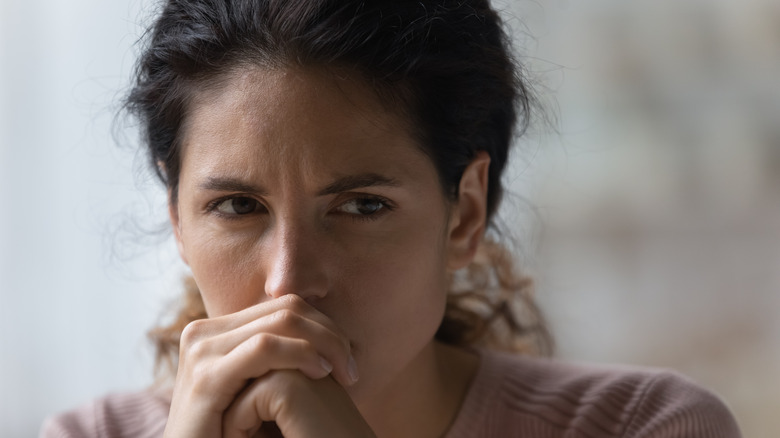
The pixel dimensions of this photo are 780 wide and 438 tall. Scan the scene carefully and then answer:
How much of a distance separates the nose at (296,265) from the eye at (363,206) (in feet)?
0.23

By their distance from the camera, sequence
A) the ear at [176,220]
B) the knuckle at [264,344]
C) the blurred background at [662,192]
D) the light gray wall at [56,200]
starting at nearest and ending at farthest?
the knuckle at [264,344], the ear at [176,220], the light gray wall at [56,200], the blurred background at [662,192]

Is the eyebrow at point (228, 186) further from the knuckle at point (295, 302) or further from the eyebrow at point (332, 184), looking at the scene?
the knuckle at point (295, 302)

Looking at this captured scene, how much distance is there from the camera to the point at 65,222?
200 centimetres

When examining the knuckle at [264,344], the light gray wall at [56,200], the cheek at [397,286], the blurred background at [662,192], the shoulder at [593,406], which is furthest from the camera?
the blurred background at [662,192]

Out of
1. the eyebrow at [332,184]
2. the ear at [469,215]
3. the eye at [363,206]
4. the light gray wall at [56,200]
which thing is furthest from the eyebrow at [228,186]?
the light gray wall at [56,200]

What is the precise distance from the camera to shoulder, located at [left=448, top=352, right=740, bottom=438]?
4.79 feet

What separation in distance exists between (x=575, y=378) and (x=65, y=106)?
52.1 inches

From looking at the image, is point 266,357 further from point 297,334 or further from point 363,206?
point 363,206

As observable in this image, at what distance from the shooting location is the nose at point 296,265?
1094 mm

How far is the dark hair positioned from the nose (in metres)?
0.23

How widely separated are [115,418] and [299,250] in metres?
0.72

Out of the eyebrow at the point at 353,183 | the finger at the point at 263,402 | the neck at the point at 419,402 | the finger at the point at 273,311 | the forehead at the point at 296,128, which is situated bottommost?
the neck at the point at 419,402

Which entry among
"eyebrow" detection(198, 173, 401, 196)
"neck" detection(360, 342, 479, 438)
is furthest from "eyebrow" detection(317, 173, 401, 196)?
"neck" detection(360, 342, 479, 438)

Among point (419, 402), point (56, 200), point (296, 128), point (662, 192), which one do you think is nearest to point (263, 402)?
point (296, 128)
